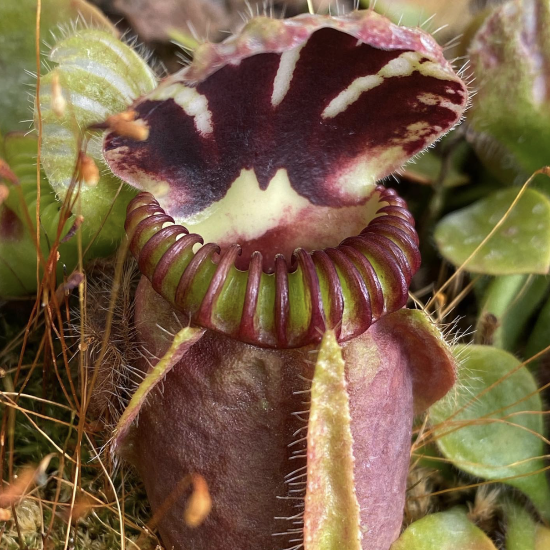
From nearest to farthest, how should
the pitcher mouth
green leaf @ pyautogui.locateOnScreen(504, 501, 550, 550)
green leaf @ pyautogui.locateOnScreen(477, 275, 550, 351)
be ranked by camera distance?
the pitcher mouth
green leaf @ pyautogui.locateOnScreen(504, 501, 550, 550)
green leaf @ pyautogui.locateOnScreen(477, 275, 550, 351)

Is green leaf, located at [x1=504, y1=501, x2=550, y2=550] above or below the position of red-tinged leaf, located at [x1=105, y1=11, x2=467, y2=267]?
below

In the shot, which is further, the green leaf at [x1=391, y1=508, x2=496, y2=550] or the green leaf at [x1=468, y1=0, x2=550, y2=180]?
the green leaf at [x1=468, y1=0, x2=550, y2=180]

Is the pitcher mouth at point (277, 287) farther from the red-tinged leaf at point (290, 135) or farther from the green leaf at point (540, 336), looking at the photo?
the green leaf at point (540, 336)

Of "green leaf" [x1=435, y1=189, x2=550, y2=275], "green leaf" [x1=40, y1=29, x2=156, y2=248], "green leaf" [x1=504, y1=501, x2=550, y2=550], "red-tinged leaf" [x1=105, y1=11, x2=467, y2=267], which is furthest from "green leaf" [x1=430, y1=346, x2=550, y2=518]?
"green leaf" [x1=40, y1=29, x2=156, y2=248]

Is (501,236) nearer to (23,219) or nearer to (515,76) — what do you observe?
(515,76)

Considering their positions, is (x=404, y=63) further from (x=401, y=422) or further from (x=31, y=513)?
(x=31, y=513)

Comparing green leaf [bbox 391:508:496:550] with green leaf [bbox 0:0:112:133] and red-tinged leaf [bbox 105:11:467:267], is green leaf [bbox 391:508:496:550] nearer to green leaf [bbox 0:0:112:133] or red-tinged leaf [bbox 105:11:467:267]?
red-tinged leaf [bbox 105:11:467:267]

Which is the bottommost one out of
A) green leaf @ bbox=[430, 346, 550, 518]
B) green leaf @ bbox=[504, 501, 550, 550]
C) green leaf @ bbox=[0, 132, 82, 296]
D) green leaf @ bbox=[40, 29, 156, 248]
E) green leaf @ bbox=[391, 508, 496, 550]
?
green leaf @ bbox=[504, 501, 550, 550]

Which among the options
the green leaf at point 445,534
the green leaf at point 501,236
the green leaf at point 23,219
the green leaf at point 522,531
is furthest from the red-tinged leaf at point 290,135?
the green leaf at point 522,531
